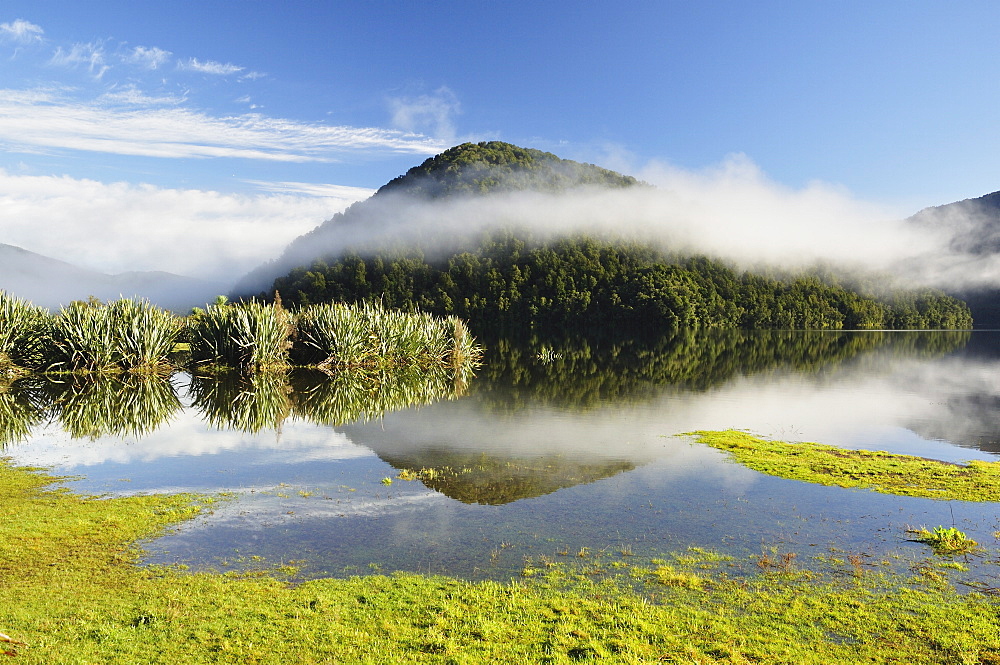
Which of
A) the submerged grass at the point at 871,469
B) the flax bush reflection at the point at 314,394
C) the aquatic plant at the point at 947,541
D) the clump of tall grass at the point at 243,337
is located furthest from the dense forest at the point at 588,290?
the aquatic plant at the point at 947,541

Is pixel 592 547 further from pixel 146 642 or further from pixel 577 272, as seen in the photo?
pixel 577 272

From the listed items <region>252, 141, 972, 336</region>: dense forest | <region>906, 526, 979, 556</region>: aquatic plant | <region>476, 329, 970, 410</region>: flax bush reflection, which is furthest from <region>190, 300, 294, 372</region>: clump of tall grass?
<region>252, 141, 972, 336</region>: dense forest

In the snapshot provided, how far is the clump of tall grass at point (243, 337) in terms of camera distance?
32781 millimetres

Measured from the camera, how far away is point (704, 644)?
6.71 metres

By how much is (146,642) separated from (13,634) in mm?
1336

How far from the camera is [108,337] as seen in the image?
30.5m

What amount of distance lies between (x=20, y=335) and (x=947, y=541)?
119 feet

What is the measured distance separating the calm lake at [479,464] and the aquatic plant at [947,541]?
0.30m

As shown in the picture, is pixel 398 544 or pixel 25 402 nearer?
pixel 398 544

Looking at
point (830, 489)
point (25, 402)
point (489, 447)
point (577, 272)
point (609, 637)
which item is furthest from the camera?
point (577, 272)

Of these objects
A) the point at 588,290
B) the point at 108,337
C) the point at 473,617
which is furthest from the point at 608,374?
the point at 588,290

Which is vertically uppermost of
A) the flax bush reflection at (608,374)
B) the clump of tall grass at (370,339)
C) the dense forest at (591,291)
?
the dense forest at (591,291)

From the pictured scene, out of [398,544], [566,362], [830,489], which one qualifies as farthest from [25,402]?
[566,362]

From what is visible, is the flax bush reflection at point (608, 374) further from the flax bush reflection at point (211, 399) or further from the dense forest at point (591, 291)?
the dense forest at point (591, 291)
